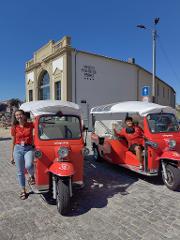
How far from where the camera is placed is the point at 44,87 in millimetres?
24859

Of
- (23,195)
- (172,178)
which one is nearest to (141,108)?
(172,178)

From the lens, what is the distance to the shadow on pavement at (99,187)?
14.8ft

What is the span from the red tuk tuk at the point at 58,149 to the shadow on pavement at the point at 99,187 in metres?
0.40

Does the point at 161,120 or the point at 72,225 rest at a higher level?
the point at 161,120

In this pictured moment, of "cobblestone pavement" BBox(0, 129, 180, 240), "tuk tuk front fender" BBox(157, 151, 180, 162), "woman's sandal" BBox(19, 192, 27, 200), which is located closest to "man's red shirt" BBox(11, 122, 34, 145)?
"woman's sandal" BBox(19, 192, 27, 200)

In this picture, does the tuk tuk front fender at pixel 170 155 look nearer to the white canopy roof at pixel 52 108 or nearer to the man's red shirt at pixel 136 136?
the man's red shirt at pixel 136 136

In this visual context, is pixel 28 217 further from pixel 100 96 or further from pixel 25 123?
pixel 100 96

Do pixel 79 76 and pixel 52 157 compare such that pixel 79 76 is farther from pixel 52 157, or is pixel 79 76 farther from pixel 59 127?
pixel 52 157

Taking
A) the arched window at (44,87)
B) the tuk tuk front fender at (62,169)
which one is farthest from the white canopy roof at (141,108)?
the arched window at (44,87)

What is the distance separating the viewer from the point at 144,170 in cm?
566

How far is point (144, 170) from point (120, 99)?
18643 mm

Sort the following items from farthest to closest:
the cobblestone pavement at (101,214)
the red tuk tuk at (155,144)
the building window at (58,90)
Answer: the building window at (58,90)
the red tuk tuk at (155,144)
the cobblestone pavement at (101,214)

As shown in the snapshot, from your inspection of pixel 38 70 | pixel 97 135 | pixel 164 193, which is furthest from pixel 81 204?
pixel 38 70

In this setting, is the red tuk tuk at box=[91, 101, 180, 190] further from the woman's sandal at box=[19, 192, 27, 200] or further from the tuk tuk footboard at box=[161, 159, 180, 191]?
the woman's sandal at box=[19, 192, 27, 200]
